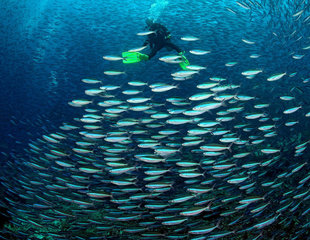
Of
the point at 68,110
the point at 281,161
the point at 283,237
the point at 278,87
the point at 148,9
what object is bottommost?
the point at 68,110

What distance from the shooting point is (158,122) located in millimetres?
5613

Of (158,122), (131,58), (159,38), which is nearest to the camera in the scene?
(158,122)

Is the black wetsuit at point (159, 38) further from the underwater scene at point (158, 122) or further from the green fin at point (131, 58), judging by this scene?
the green fin at point (131, 58)

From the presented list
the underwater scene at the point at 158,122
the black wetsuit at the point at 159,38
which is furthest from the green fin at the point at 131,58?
the black wetsuit at the point at 159,38

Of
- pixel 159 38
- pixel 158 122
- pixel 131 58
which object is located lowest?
pixel 158 122

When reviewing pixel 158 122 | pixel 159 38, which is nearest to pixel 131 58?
pixel 159 38

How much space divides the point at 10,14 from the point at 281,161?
2228 cm

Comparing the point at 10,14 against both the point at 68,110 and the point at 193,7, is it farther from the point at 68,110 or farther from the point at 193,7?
the point at 193,7

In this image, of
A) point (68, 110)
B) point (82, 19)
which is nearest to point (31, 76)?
point (68, 110)

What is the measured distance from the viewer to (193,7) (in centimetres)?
1223

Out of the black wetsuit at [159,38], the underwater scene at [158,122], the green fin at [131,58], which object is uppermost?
the black wetsuit at [159,38]

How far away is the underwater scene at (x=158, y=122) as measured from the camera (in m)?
4.53

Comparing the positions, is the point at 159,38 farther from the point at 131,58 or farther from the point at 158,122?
the point at 158,122

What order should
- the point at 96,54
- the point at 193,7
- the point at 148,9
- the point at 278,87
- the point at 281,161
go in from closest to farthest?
the point at 281,161 < the point at 278,87 < the point at 193,7 < the point at 96,54 < the point at 148,9
